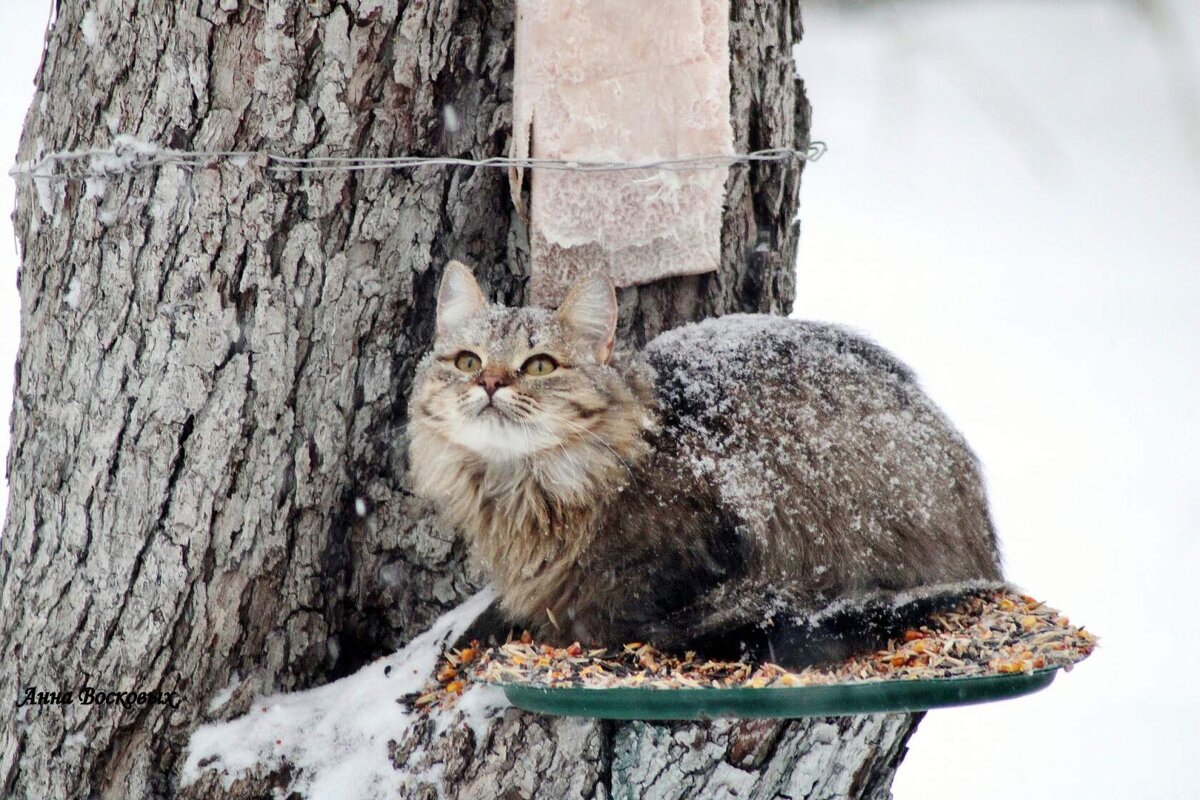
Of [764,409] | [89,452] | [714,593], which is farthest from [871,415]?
[89,452]

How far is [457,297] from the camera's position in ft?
6.83

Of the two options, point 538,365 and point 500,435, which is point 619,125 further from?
point 500,435

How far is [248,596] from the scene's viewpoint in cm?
231

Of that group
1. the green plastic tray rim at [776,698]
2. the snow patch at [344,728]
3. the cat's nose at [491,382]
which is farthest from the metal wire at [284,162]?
the green plastic tray rim at [776,698]

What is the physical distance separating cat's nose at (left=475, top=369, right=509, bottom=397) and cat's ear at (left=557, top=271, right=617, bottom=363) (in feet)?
0.55

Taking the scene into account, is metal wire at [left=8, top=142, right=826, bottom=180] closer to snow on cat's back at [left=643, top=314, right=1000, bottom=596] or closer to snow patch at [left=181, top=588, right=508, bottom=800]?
snow on cat's back at [left=643, top=314, right=1000, bottom=596]

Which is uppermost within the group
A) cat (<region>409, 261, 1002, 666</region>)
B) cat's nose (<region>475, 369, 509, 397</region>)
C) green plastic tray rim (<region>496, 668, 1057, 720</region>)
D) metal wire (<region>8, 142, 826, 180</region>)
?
metal wire (<region>8, 142, 826, 180</region>)

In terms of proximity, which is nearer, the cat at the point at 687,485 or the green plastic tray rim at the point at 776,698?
the green plastic tray rim at the point at 776,698

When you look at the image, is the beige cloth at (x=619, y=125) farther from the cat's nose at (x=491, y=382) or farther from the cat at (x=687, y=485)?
the cat's nose at (x=491, y=382)

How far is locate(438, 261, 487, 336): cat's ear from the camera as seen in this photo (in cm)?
206

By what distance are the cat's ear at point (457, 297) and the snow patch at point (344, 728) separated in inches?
23.5

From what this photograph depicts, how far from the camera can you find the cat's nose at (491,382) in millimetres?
1931

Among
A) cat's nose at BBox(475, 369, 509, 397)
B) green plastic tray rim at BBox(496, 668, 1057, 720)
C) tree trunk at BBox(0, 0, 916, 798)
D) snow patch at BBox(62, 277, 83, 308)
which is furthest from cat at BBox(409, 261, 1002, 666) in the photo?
snow patch at BBox(62, 277, 83, 308)

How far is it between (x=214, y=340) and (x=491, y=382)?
67cm
